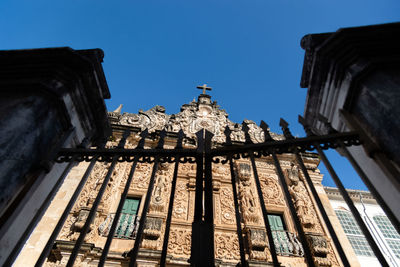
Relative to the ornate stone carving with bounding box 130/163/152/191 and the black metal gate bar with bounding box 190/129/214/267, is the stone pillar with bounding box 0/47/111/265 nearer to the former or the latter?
the black metal gate bar with bounding box 190/129/214/267

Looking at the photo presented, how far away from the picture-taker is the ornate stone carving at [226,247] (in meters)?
6.97

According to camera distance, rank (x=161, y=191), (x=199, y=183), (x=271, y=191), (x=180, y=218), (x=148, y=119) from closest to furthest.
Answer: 1. (x=199, y=183)
2. (x=180, y=218)
3. (x=161, y=191)
4. (x=271, y=191)
5. (x=148, y=119)

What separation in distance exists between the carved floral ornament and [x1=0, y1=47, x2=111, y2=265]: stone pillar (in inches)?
320

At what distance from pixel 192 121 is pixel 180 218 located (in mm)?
5781

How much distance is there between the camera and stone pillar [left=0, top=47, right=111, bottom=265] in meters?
2.10

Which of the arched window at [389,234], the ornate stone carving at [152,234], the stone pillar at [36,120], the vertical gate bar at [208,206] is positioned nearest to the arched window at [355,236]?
the arched window at [389,234]

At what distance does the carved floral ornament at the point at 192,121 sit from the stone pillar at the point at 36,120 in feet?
26.6

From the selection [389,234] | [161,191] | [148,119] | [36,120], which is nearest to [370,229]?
[389,234]

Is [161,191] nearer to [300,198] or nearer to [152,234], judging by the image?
[152,234]

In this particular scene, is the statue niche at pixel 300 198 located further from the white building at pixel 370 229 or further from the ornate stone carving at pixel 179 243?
the ornate stone carving at pixel 179 243

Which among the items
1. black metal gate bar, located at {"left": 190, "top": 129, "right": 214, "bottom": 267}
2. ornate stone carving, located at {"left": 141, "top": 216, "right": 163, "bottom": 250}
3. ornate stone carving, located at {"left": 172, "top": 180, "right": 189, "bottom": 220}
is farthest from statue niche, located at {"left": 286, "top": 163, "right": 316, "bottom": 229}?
black metal gate bar, located at {"left": 190, "top": 129, "right": 214, "bottom": 267}

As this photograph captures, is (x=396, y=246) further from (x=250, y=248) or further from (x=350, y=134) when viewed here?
(x=350, y=134)

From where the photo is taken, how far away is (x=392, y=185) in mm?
2164

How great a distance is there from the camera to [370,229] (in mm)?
10555
